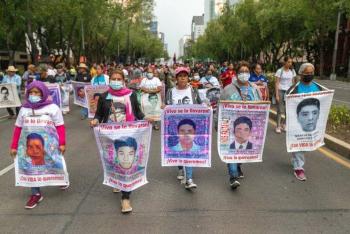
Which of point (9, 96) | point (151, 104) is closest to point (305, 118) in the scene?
point (151, 104)

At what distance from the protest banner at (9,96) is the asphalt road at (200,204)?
7114 millimetres

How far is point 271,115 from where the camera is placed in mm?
13086

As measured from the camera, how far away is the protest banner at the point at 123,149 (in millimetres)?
5047

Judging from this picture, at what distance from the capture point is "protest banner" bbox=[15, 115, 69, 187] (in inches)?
208

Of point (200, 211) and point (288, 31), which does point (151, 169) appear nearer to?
point (200, 211)

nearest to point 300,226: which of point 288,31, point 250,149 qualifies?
point 250,149

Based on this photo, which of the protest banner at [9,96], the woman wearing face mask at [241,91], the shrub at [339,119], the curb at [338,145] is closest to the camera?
the woman wearing face mask at [241,91]

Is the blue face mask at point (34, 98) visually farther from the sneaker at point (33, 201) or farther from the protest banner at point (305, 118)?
the protest banner at point (305, 118)

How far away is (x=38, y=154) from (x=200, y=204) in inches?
80.8

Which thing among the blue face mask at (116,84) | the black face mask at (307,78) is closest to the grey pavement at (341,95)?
the black face mask at (307,78)

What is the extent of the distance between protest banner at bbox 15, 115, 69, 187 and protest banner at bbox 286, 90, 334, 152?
3.31 meters

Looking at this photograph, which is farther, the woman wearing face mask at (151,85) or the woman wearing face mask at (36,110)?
the woman wearing face mask at (151,85)

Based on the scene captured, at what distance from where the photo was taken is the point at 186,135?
586 cm

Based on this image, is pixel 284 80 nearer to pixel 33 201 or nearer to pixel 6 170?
pixel 6 170
